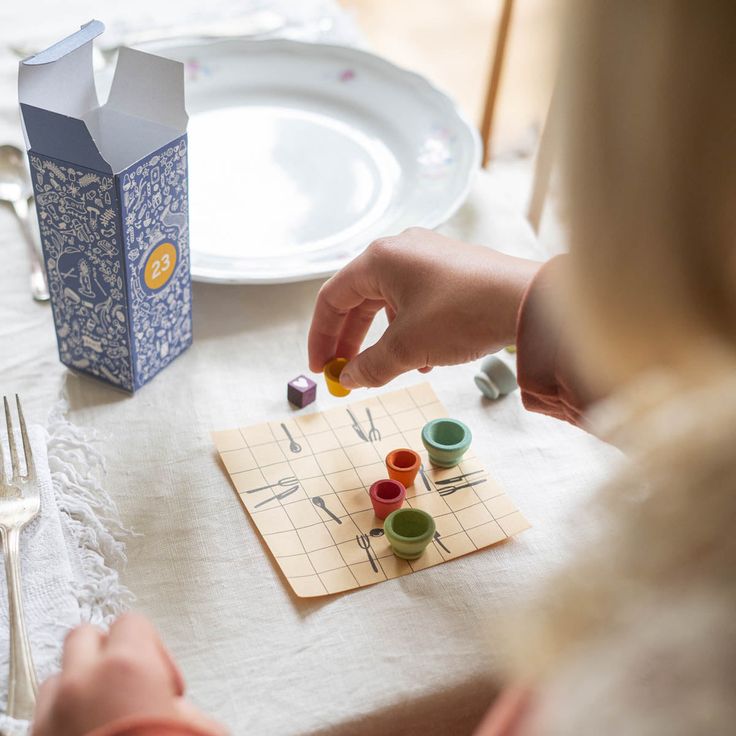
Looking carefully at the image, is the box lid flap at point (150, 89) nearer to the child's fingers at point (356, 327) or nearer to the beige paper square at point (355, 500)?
the child's fingers at point (356, 327)

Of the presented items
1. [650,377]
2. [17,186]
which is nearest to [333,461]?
[650,377]

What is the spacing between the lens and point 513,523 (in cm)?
67

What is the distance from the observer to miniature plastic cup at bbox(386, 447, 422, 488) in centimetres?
68

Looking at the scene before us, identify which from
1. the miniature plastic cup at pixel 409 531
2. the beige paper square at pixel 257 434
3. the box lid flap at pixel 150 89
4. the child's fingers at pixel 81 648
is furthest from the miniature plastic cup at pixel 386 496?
the box lid flap at pixel 150 89

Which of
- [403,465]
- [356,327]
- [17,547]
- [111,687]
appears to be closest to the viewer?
[111,687]

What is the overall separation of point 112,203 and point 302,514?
0.89 ft

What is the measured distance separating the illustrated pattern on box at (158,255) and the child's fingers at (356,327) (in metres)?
0.14

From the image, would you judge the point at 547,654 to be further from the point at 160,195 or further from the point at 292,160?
the point at 292,160

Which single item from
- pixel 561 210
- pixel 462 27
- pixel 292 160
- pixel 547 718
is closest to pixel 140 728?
pixel 547 718

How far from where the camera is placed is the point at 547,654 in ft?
1.38

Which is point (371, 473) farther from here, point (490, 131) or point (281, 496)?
point (490, 131)

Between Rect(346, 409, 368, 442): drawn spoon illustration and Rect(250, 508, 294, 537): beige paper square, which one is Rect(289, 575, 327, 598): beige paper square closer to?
Rect(250, 508, 294, 537): beige paper square

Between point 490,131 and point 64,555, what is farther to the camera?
point 490,131

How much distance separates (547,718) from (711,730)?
0.24 feet
